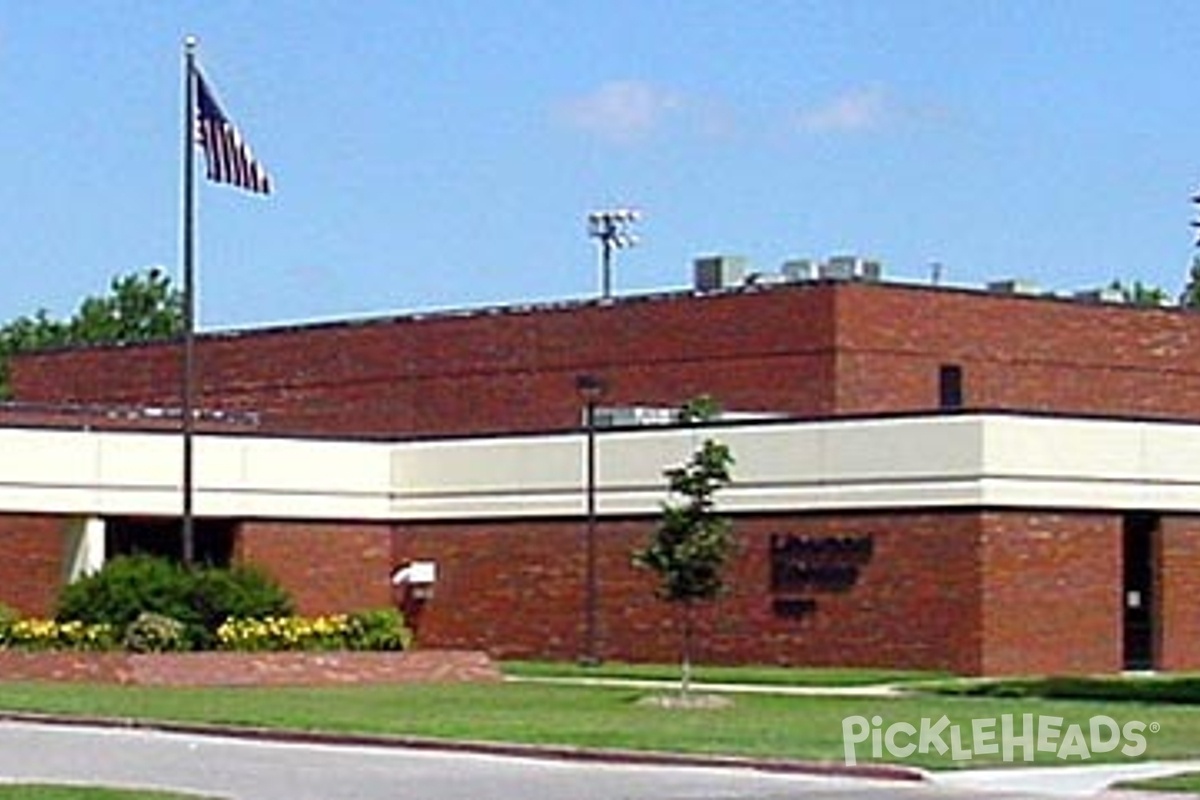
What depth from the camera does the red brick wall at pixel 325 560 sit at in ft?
198

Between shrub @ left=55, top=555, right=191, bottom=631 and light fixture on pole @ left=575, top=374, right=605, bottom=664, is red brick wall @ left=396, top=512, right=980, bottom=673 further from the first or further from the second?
shrub @ left=55, top=555, right=191, bottom=631

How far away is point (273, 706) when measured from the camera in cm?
3916

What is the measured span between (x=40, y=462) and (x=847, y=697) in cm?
1943

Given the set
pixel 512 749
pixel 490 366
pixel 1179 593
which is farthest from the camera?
pixel 490 366

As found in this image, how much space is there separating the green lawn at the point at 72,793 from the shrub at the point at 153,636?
68.1 ft

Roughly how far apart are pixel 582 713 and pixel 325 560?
23.0 meters

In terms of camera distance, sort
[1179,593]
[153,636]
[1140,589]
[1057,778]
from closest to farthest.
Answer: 1. [1057,778]
2. [153,636]
3. [1140,589]
4. [1179,593]

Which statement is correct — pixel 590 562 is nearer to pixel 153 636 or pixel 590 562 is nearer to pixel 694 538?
pixel 153 636

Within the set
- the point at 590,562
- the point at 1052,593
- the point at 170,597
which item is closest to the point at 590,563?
the point at 590,562

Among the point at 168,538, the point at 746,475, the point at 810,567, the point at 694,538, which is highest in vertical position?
the point at 746,475

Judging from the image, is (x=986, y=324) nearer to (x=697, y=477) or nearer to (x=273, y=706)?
(x=697, y=477)

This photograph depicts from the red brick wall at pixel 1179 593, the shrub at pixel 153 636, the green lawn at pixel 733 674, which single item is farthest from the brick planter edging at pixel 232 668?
the red brick wall at pixel 1179 593

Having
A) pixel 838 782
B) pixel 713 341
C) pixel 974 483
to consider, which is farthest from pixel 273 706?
pixel 713 341

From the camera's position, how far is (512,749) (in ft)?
104
